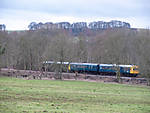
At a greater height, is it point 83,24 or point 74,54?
point 83,24

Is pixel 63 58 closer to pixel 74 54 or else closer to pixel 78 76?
pixel 78 76

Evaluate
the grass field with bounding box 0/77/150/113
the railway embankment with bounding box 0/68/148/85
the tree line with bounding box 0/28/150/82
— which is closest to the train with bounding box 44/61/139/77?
the tree line with bounding box 0/28/150/82

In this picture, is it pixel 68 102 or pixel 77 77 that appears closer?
pixel 68 102

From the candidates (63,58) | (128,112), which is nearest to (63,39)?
(63,58)

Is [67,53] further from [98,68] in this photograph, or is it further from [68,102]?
[68,102]

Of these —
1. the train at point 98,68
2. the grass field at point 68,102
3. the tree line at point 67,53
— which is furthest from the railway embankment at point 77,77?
the grass field at point 68,102

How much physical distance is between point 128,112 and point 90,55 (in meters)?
60.7

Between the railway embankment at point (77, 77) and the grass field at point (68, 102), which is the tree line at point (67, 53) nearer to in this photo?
the railway embankment at point (77, 77)

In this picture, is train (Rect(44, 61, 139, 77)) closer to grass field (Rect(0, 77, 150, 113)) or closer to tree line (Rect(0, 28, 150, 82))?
tree line (Rect(0, 28, 150, 82))

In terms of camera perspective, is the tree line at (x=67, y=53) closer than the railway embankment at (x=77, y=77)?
No

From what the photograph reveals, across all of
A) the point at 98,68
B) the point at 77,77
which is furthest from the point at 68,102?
the point at 98,68

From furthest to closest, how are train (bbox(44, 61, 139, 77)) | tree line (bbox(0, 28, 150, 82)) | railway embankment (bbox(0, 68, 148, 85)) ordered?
tree line (bbox(0, 28, 150, 82))
train (bbox(44, 61, 139, 77))
railway embankment (bbox(0, 68, 148, 85))

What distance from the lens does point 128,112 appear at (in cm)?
1385

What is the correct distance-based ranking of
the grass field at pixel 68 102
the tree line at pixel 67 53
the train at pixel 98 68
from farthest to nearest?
the tree line at pixel 67 53 < the train at pixel 98 68 < the grass field at pixel 68 102
